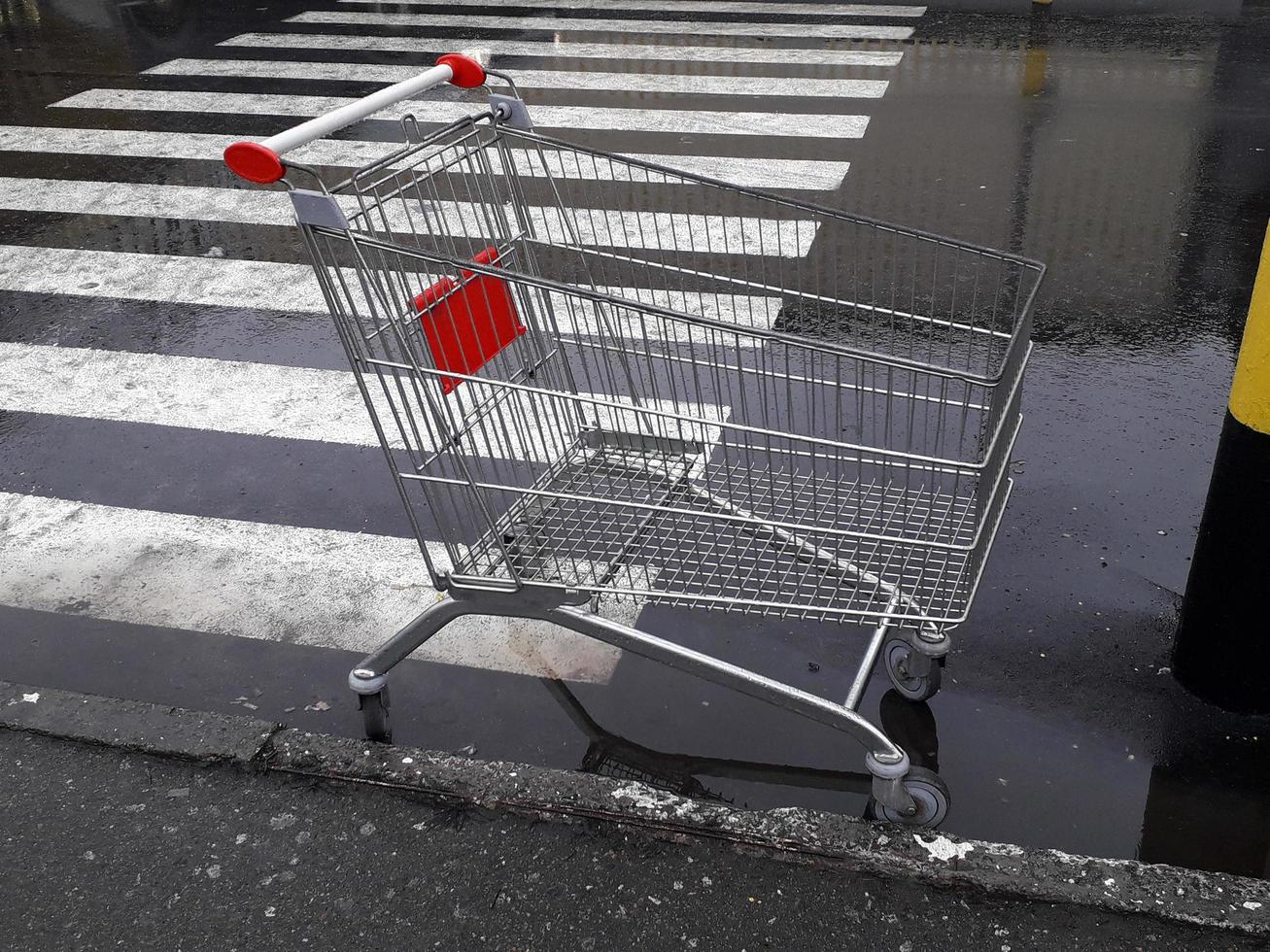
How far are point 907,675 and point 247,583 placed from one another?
215 cm

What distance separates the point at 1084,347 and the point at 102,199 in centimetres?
559

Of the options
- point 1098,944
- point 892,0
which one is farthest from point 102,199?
point 892,0

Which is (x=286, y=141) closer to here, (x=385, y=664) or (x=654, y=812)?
(x=385, y=664)

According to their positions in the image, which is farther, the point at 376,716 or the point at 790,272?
the point at 790,272

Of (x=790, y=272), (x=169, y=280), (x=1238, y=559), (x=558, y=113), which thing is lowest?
(x=790, y=272)

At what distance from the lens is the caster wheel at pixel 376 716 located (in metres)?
3.36

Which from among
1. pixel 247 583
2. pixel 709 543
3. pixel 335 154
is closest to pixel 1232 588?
pixel 709 543

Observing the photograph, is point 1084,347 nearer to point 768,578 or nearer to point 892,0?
point 768,578

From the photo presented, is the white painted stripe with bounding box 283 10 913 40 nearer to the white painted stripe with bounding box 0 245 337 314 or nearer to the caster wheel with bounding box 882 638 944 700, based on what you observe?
the white painted stripe with bounding box 0 245 337 314

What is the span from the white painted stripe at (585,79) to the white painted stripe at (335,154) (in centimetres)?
159

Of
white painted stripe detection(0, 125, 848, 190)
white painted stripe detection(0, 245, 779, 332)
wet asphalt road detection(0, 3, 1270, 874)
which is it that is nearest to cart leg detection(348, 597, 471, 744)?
wet asphalt road detection(0, 3, 1270, 874)

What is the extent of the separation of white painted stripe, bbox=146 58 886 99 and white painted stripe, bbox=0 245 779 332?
3543 millimetres

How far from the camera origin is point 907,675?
3459 millimetres

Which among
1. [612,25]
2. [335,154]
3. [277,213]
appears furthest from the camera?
[612,25]
